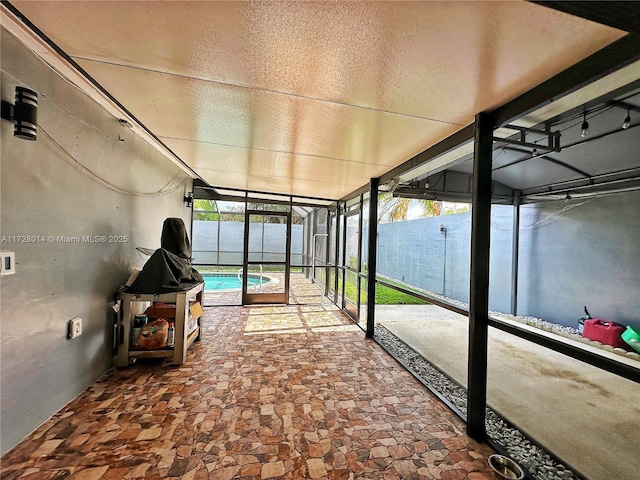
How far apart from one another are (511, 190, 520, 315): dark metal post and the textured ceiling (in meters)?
4.82

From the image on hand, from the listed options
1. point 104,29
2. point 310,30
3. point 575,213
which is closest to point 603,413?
point 310,30

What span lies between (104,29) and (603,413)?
4.42m

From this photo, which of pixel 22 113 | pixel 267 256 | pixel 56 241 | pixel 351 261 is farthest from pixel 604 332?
pixel 22 113

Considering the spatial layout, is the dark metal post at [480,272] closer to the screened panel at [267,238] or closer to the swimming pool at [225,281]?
the screened panel at [267,238]

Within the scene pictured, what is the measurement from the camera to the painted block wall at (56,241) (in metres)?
1.52

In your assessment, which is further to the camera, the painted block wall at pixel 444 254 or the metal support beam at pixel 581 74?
A: the painted block wall at pixel 444 254

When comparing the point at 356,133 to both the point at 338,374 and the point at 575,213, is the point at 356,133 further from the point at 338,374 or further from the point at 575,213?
the point at 575,213

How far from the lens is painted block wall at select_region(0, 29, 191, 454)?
4.99 feet

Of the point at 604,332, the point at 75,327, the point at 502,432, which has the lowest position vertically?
the point at 502,432

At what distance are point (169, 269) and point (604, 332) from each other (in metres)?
6.36

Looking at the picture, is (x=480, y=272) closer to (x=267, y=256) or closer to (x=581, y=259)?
(x=267, y=256)

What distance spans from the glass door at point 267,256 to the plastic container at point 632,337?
556 cm

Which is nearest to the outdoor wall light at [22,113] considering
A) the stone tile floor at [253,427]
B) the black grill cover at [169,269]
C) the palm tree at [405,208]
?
the black grill cover at [169,269]

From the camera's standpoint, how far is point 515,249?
5.89 meters
